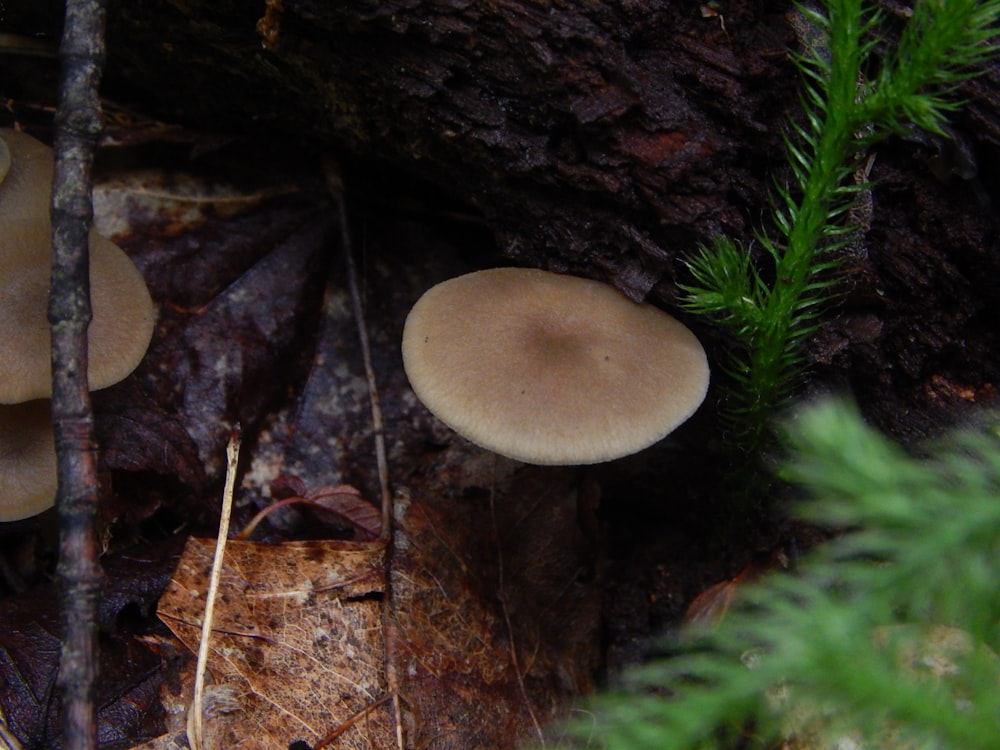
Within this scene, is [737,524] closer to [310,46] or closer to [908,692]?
[908,692]

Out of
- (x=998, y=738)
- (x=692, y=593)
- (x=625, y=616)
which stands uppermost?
(x=998, y=738)

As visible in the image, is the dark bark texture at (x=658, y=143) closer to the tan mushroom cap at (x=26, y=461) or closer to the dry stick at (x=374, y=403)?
the dry stick at (x=374, y=403)

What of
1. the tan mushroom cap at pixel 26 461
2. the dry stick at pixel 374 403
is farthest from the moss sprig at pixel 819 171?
the tan mushroom cap at pixel 26 461

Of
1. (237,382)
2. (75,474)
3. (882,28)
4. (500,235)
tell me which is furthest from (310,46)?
(882,28)

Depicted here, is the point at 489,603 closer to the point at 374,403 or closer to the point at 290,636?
the point at 290,636

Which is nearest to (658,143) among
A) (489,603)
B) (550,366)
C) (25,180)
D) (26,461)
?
(550,366)

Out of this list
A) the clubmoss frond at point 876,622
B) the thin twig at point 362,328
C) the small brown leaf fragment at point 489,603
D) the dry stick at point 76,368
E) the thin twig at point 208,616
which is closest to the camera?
the clubmoss frond at point 876,622
